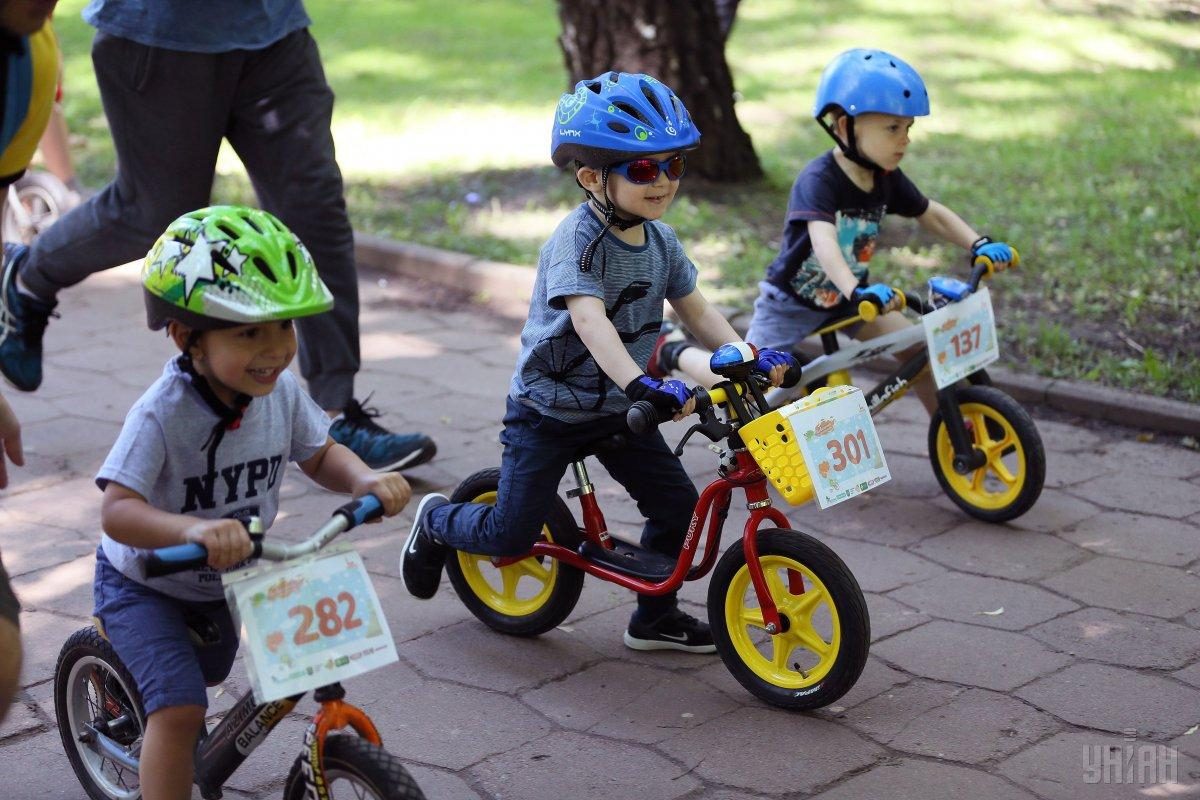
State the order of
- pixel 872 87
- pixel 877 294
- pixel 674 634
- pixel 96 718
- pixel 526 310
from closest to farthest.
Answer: pixel 96 718
pixel 674 634
pixel 877 294
pixel 872 87
pixel 526 310

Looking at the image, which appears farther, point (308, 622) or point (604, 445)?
point (604, 445)

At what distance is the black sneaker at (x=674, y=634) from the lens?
3.70m

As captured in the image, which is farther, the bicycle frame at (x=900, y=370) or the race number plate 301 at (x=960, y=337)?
the bicycle frame at (x=900, y=370)

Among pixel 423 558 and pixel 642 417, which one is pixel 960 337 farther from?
pixel 423 558

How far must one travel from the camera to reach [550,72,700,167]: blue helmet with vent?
3.29 meters

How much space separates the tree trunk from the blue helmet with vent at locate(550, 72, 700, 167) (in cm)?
445

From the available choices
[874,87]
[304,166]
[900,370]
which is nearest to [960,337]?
[900,370]

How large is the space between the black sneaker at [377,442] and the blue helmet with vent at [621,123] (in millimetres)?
1671

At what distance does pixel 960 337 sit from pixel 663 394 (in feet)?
5.43

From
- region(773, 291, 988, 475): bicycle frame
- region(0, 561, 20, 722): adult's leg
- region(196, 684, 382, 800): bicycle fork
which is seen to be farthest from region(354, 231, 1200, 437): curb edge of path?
region(0, 561, 20, 722): adult's leg

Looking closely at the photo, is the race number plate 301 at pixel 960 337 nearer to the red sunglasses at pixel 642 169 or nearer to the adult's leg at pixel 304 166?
the red sunglasses at pixel 642 169

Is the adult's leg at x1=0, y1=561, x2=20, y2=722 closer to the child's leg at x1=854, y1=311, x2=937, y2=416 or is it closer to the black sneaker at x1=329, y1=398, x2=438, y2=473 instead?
the black sneaker at x1=329, y1=398, x2=438, y2=473

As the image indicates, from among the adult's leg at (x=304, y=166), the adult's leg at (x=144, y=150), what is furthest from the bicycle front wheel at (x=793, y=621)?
the adult's leg at (x=144, y=150)

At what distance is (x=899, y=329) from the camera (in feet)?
15.7
